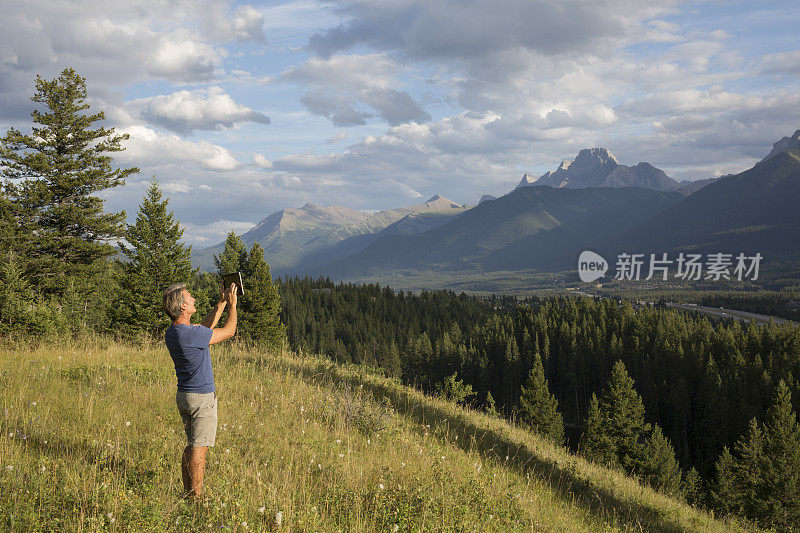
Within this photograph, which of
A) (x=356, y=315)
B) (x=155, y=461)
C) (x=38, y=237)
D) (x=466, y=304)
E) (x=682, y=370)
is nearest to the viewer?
(x=155, y=461)

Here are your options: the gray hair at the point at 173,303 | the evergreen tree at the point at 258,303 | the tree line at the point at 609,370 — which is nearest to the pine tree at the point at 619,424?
the tree line at the point at 609,370

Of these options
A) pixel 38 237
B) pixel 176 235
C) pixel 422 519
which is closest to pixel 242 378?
pixel 422 519

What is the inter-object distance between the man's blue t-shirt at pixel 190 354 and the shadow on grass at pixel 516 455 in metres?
5.47

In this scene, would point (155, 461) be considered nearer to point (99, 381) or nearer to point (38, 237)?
point (99, 381)

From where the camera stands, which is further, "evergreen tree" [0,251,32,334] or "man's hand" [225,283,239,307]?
"evergreen tree" [0,251,32,334]

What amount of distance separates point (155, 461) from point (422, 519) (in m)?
3.67

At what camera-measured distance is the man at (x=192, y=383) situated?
15.4 feet

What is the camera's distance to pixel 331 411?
8.81 meters

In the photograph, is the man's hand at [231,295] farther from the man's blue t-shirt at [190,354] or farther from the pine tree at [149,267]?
the pine tree at [149,267]

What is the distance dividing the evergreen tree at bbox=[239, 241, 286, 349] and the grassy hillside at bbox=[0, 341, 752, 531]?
3007 cm

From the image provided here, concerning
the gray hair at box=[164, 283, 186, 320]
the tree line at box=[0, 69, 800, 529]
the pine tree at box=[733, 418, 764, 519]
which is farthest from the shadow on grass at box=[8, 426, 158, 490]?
the pine tree at box=[733, 418, 764, 519]

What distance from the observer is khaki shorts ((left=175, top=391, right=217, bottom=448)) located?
15.5 ft

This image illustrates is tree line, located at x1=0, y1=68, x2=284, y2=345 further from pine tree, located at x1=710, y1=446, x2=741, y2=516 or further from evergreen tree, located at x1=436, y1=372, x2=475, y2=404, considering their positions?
pine tree, located at x1=710, y1=446, x2=741, y2=516

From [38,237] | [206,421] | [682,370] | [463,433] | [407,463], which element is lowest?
[682,370]
